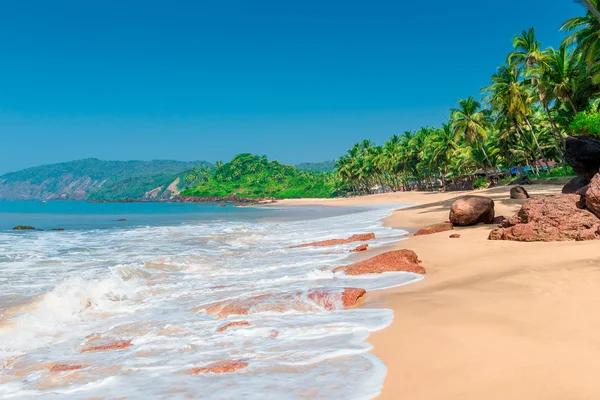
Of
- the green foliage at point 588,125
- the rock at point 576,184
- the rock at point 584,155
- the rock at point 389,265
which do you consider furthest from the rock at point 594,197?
the green foliage at point 588,125

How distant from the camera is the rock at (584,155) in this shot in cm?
1537

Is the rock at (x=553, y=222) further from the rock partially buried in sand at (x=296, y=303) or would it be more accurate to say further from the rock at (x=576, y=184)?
the rock at (x=576, y=184)

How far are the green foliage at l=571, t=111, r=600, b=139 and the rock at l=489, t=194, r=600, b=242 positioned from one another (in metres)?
15.6

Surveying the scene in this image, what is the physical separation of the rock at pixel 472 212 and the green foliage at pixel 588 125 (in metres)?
13.0

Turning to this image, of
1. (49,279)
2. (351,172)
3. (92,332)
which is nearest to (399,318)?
(92,332)

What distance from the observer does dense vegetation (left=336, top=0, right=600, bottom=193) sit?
988 inches

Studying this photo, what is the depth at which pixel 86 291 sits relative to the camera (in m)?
8.66

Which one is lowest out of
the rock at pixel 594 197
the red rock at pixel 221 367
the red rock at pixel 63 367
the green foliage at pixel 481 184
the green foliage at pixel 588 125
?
the red rock at pixel 63 367

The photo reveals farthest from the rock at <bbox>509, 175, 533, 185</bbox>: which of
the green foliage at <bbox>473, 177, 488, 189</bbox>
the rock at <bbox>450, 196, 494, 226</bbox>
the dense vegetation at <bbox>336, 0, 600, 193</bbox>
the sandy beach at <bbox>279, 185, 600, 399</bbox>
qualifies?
the sandy beach at <bbox>279, 185, 600, 399</bbox>

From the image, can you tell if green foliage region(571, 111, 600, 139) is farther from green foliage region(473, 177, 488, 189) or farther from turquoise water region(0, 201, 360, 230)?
green foliage region(473, 177, 488, 189)

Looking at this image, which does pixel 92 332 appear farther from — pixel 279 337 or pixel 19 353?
pixel 279 337

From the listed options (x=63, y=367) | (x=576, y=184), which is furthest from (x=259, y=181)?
(x=63, y=367)

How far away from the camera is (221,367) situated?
4.18 m

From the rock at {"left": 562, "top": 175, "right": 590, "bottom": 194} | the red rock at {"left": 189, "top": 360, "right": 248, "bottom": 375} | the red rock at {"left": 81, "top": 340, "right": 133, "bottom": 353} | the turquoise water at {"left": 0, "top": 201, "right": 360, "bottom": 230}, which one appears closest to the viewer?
the red rock at {"left": 189, "top": 360, "right": 248, "bottom": 375}
